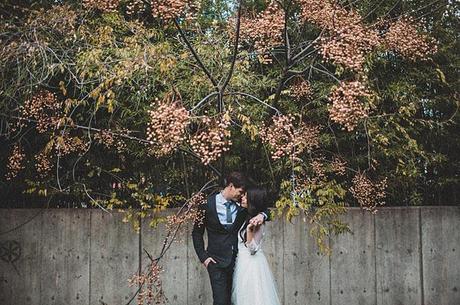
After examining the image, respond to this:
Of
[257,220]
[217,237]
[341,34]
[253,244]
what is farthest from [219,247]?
[341,34]

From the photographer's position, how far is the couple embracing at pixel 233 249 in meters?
4.29

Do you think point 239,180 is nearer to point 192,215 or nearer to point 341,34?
point 192,215

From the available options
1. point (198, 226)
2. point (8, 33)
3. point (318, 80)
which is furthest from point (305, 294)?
point (8, 33)

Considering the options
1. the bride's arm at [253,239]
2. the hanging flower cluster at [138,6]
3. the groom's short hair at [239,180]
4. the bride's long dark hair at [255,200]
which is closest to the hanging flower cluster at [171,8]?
the hanging flower cluster at [138,6]

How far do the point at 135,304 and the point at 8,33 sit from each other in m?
2.60

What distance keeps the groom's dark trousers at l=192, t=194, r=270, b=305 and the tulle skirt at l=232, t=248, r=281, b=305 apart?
0.06 meters

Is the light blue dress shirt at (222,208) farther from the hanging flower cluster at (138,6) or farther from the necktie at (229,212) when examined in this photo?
the hanging flower cluster at (138,6)

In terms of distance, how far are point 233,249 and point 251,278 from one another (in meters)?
0.25

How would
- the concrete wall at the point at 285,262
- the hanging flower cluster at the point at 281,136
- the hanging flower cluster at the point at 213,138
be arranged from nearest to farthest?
1. the hanging flower cluster at the point at 213,138
2. the hanging flower cluster at the point at 281,136
3. the concrete wall at the point at 285,262

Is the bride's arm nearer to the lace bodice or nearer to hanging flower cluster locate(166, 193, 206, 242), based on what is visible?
the lace bodice

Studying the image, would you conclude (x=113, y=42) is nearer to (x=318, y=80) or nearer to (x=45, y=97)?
(x=45, y=97)

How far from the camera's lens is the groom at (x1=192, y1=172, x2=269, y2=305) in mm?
4285

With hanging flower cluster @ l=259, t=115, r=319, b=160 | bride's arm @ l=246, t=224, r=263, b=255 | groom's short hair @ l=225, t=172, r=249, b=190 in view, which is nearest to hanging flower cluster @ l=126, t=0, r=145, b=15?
hanging flower cluster @ l=259, t=115, r=319, b=160

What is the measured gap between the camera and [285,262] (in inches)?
212
